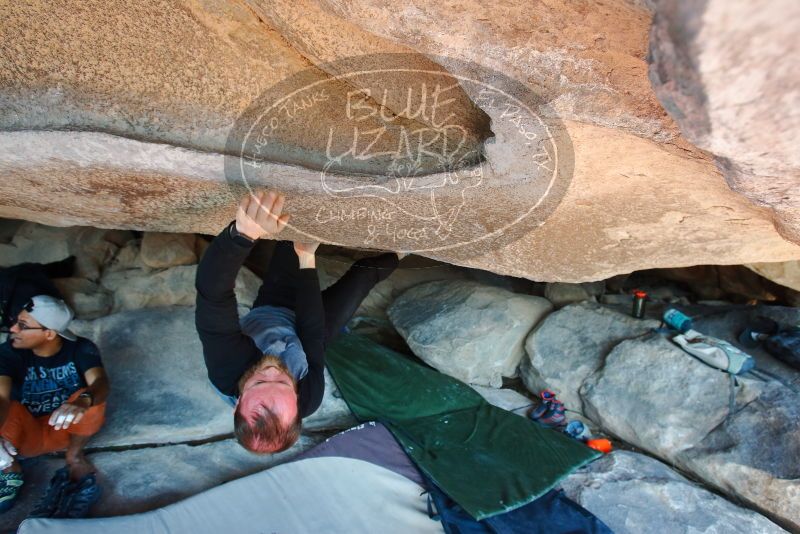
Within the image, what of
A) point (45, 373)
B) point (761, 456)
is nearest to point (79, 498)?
point (45, 373)

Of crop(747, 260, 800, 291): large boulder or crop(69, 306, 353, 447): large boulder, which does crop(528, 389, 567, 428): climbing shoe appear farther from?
crop(747, 260, 800, 291): large boulder

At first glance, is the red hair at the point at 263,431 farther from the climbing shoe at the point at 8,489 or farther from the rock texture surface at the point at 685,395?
the rock texture surface at the point at 685,395

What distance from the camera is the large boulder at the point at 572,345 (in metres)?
2.72

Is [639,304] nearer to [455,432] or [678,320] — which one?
[678,320]

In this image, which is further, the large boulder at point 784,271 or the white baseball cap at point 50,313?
the large boulder at point 784,271

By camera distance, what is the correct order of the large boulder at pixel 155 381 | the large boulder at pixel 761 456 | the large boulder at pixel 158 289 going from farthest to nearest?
the large boulder at pixel 158 289 → the large boulder at pixel 155 381 → the large boulder at pixel 761 456

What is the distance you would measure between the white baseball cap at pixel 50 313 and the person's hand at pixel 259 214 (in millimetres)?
1250

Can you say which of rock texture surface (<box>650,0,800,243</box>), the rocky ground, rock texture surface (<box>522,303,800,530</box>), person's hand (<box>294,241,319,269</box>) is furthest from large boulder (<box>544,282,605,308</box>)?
rock texture surface (<box>650,0,800,243</box>)

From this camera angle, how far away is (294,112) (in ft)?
5.88

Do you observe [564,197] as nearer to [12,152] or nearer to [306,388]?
[306,388]

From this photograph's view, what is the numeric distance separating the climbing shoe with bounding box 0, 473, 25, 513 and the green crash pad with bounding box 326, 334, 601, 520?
4.30 feet

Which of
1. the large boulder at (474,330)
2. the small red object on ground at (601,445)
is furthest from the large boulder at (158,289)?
the small red object on ground at (601,445)

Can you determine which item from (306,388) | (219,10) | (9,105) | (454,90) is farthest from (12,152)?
(454,90)

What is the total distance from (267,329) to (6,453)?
1.06 metres
